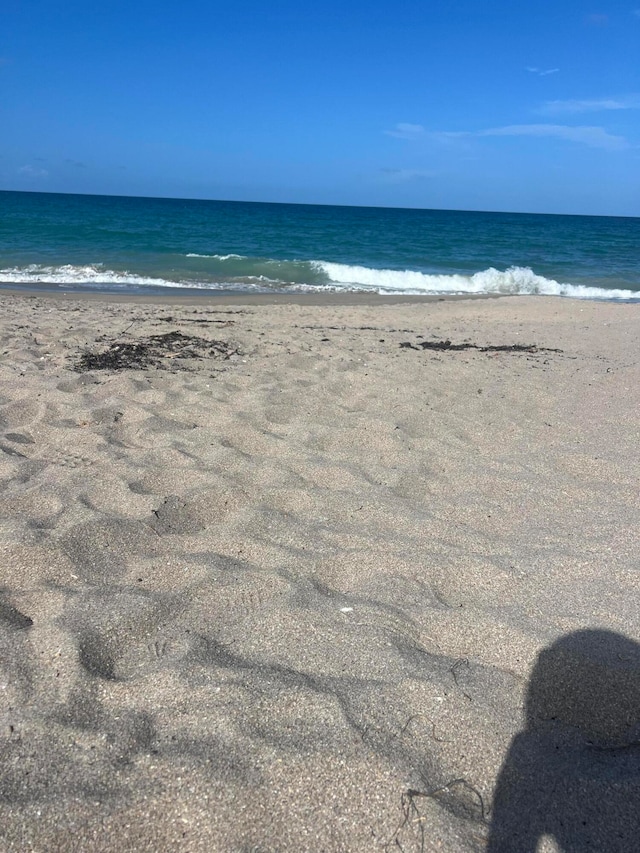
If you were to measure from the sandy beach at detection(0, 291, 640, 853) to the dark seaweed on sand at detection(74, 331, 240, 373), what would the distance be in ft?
1.57

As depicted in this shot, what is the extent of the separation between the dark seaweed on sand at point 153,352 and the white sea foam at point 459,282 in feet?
32.9

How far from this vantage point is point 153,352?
5.80 meters

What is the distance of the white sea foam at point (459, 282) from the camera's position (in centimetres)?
1623

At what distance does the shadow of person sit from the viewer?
1.46 meters

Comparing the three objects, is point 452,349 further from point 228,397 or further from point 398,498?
point 398,498

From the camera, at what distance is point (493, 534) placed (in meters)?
2.85

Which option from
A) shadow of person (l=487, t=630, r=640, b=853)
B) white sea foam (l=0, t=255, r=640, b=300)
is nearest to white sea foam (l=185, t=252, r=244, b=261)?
white sea foam (l=0, t=255, r=640, b=300)

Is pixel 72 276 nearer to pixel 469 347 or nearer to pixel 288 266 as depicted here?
pixel 288 266

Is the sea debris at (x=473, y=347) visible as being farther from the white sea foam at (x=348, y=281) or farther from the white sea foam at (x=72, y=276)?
the white sea foam at (x=72, y=276)

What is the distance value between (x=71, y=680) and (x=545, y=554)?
1.89m

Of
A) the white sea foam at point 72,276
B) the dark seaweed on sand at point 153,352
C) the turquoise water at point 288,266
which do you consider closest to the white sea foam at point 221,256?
the turquoise water at point 288,266

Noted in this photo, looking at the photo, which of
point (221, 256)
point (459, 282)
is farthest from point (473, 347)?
point (221, 256)

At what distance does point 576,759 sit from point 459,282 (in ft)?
54.2

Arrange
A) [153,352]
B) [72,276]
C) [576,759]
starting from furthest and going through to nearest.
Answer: [72,276] → [153,352] → [576,759]
